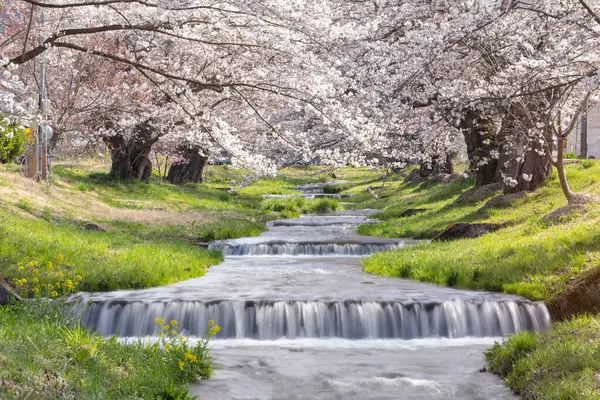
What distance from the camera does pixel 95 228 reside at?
20.2 metres

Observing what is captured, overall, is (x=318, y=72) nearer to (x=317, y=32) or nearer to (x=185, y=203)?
(x=317, y=32)

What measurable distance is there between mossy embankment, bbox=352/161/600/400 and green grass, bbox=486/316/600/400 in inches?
0.4

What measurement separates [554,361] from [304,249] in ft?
43.3

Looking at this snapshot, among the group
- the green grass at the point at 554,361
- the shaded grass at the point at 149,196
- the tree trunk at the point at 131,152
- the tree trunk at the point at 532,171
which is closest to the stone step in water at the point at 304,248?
the tree trunk at the point at 532,171

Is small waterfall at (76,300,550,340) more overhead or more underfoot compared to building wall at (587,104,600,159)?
more underfoot

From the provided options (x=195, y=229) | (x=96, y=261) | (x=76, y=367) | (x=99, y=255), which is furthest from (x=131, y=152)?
(x=76, y=367)

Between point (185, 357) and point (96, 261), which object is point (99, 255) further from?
point (185, 357)

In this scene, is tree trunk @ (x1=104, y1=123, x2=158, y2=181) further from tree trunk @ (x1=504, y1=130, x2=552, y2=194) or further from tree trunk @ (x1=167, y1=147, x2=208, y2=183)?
tree trunk @ (x1=504, y1=130, x2=552, y2=194)

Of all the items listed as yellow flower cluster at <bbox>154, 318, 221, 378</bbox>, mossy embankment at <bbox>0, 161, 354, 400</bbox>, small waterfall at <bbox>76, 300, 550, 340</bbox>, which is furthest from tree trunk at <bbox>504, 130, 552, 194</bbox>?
yellow flower cluster at <bbox>154, 318, 221, 378</bbox>

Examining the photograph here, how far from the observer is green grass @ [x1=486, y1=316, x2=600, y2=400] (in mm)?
7590

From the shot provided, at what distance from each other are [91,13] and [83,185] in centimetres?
1036

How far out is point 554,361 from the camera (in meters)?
8.39

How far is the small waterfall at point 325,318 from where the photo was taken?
12031 millimetres

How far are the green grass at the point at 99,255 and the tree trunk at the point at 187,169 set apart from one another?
2510 cm
